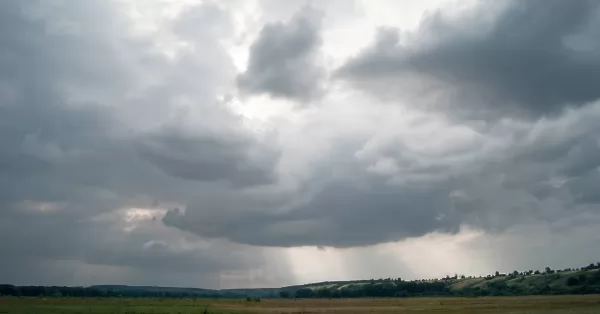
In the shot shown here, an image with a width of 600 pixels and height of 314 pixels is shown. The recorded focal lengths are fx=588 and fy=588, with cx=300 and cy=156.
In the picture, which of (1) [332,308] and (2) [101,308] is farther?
(1) [332,308]

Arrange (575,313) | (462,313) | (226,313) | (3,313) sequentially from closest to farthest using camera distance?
(575,313), (3,313), (462,313), (226,313)

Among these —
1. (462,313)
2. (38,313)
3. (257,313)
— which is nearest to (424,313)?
(462,313)

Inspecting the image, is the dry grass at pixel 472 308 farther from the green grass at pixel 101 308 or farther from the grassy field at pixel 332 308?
the green grass at pixel 101 308

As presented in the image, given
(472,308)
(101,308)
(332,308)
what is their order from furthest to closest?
1. (332,308)
2. (101,308)
3. (472,308)

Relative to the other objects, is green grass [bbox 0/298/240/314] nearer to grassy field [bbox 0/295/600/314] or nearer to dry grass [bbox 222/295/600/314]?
grassy field [bbox 0/295/600/314]

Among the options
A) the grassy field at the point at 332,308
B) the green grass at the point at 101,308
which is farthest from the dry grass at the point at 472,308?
the green grass at the point at 101,308

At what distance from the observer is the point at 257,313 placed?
11444cm

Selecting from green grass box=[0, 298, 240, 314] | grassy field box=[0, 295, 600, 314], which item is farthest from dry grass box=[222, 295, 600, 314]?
green grass box=[0, 298, 240, 314]

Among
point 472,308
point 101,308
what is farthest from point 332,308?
point 101,308

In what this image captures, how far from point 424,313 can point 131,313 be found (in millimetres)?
53543

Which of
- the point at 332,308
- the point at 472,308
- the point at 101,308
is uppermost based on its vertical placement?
the point at 101,308

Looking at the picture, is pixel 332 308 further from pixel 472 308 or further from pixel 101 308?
pixel 101 308

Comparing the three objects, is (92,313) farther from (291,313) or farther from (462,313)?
(462,313)

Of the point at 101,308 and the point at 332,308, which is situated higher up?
the point at 101,308
